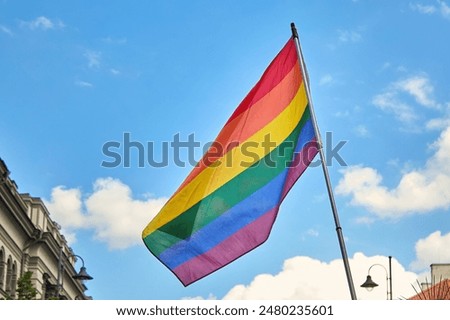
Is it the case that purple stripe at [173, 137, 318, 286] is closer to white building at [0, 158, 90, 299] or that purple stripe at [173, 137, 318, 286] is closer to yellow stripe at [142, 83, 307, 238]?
yellow stripe at [142, 83, 307, 238]

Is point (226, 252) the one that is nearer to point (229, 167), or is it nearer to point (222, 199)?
point (222, 199)

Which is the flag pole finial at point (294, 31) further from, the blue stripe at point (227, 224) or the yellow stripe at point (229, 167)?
the blue stripe at point (227, 224)

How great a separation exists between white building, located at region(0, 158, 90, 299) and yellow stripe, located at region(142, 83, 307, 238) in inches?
1317

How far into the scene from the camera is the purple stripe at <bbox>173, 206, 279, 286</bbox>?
11180mm

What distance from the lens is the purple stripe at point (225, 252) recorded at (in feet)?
36.7

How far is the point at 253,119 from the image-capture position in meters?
12.2

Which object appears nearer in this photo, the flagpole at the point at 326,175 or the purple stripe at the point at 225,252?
the flagpole at the point at 326,175

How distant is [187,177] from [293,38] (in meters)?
2.21

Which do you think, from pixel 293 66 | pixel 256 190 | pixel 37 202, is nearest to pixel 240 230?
pixel 256 190

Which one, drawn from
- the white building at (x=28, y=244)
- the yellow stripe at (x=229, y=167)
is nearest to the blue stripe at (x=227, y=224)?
the yellow stripe at (x=229, y=167)

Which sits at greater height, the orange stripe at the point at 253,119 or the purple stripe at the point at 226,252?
the orange stripe at the point at 253,119

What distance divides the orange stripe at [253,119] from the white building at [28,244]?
33.3 m

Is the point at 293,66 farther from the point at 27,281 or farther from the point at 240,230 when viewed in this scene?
the point at 27,281

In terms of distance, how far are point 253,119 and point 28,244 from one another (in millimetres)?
43460
